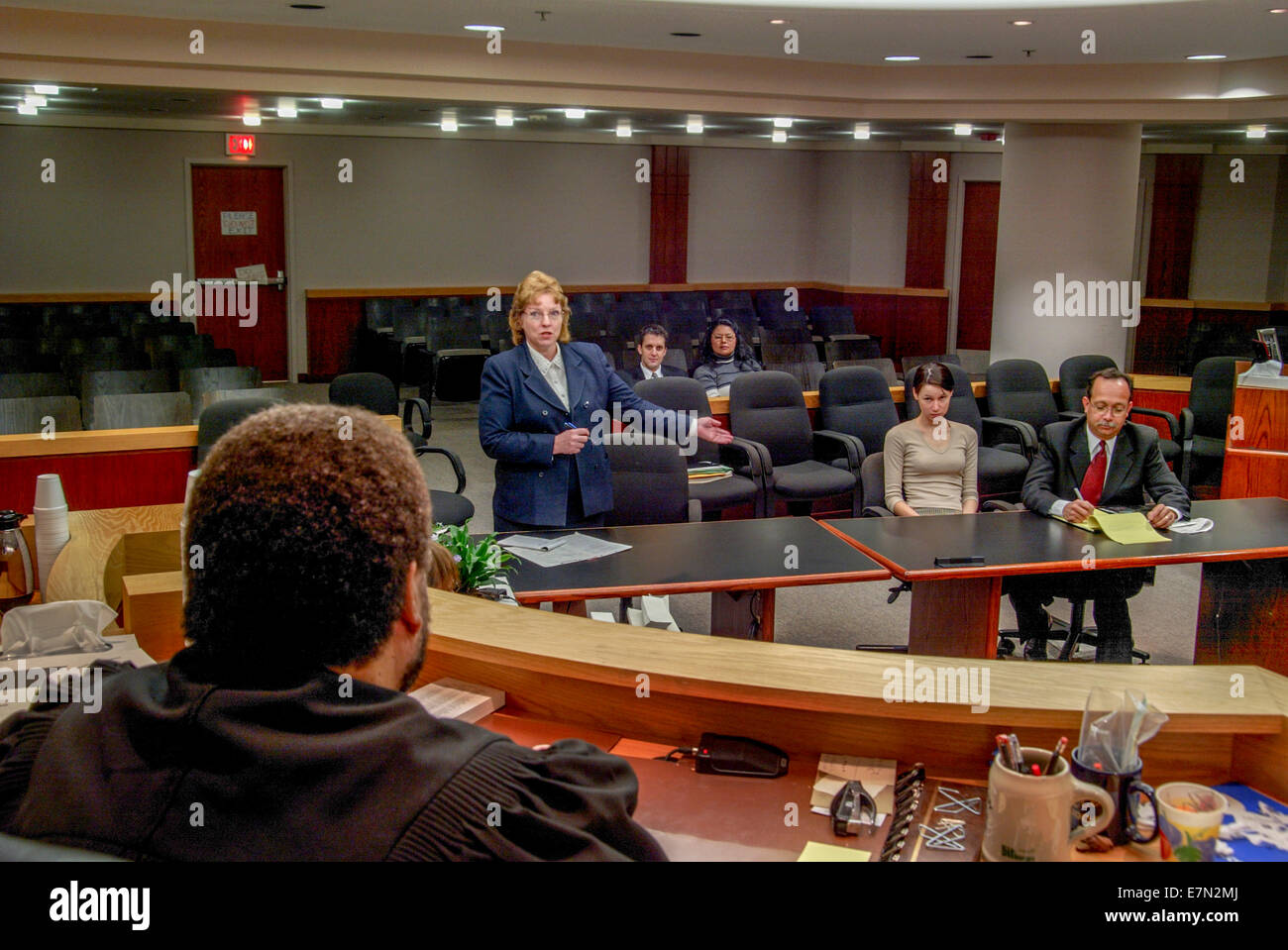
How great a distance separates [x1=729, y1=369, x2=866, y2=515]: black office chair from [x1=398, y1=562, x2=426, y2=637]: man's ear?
188 inches

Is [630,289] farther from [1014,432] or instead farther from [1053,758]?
[1053,758]

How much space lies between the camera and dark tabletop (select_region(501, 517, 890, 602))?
342 centimetres

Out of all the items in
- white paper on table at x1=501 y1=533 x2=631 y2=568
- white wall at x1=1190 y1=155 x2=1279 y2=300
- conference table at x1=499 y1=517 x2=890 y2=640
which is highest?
white wall at x1=1190 y1=155 x2=1279 y2=300

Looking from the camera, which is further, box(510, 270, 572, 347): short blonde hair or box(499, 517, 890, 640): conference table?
box(510, 270, 572, 347): short blonde hair

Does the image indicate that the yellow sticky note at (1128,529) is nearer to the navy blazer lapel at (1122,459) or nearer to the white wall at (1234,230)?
the navy blazer lapel at (1122,459)

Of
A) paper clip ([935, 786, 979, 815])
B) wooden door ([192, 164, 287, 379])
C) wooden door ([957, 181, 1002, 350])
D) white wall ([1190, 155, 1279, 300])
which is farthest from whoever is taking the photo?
wooden door ([957, 181, 1002, 350])

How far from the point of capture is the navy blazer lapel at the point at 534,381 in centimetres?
409

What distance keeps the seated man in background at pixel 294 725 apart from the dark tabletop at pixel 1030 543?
2.61 meters

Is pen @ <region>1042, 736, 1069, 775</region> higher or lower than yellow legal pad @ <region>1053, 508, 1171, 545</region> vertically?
higher

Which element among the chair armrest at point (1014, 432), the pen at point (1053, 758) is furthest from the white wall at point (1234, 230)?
the pen at point (1053, 758)

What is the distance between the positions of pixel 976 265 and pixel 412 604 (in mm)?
13380

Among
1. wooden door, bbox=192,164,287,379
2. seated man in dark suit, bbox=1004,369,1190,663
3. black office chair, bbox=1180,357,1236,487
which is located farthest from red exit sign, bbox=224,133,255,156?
seated man in dark suit, bbox=1004,369,1190,663

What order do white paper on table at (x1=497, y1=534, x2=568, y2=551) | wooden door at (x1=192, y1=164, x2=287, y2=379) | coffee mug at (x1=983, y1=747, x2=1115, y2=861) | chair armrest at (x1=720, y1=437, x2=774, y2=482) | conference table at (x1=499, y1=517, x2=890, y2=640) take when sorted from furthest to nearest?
wooden door at (x1=192, y1=164, x2=287, y2=379), chair armrest at (x1=720, y1=437, x2=774, y2=482), white paper on table at (x1=497, y1=534, x2=568, y2=551), conference table at (x1=499, y1=517, x2=890, y2=640), coffee mug at (x1=983, y1=747, x2=1115, y2=861)

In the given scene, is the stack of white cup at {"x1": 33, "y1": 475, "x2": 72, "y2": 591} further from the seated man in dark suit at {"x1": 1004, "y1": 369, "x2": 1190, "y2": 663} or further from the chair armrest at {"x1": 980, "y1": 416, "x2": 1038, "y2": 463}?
the chair armrest at {"x1": 980, "y1": 416, "x2": 1038, "y2": 463}
